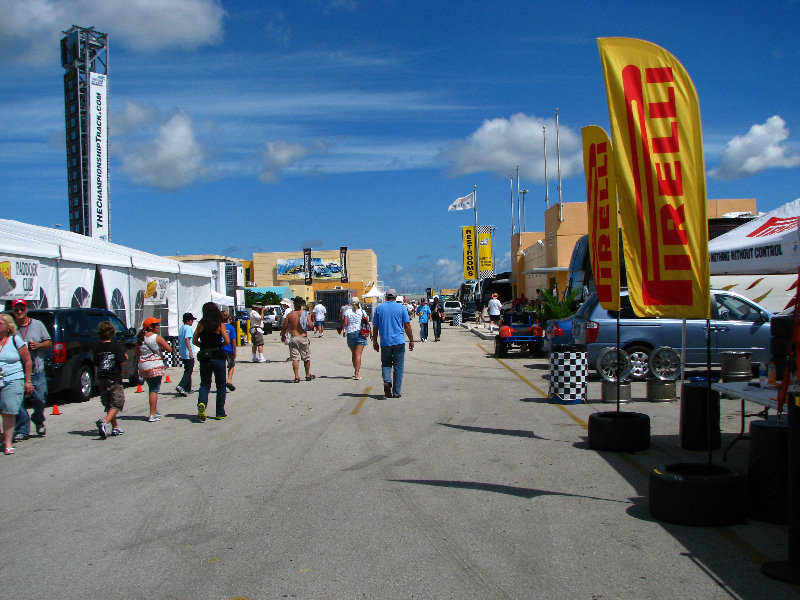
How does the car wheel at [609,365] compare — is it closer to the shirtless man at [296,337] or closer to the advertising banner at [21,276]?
the shirtless man at [296,337]

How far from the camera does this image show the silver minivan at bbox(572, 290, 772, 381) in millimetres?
14031

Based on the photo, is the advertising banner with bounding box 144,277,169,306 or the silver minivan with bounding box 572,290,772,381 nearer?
the silver minivan with bounding box 572,290,772,381

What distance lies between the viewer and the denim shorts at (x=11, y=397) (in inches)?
339

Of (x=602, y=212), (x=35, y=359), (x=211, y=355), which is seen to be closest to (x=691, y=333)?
(x=602, y=212)

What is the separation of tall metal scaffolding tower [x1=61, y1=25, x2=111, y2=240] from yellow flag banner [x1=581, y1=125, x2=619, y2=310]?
32.3 metres

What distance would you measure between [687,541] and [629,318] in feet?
32.0

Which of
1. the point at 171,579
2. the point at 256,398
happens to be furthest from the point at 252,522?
the point at 256,398

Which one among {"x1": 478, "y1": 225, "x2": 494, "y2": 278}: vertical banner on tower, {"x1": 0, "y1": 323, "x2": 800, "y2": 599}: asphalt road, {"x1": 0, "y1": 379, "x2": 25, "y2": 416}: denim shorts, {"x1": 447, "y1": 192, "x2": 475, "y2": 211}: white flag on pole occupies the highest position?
{"x1": 447, "y1": 192, "x2": 475, "y2": 211}: white flag on pole

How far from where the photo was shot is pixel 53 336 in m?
13.0

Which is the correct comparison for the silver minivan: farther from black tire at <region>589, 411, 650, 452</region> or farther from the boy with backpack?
the boy with backpack

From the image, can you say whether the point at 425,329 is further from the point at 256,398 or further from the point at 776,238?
the point at 776,238

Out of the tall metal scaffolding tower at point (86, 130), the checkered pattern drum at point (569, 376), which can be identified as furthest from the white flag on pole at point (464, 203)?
the checkered pattern drum at point (569, 376)

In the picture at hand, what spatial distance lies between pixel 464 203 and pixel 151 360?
166ft

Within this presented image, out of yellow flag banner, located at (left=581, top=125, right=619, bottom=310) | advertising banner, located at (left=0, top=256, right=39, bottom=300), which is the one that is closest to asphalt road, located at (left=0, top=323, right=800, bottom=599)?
yellow flag banner, located at (left=581, top=125, right=619, bottom=310)
